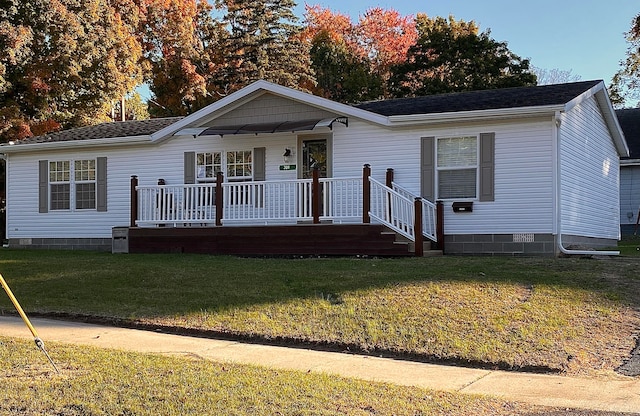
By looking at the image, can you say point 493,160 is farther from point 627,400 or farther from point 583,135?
point 627,400

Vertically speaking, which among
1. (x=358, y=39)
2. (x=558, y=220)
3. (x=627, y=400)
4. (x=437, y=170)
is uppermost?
(x=358, y=39)

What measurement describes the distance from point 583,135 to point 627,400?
11.0m

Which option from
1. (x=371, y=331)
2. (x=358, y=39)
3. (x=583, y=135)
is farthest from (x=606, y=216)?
(x=358, y=39)

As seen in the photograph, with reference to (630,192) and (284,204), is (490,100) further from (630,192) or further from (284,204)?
(630,192)

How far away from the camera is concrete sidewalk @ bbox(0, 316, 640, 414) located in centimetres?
603

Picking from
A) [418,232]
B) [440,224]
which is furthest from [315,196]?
[440,224]

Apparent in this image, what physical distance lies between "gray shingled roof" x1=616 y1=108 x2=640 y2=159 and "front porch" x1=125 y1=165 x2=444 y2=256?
15898 mm

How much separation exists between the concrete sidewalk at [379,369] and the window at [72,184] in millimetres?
9944

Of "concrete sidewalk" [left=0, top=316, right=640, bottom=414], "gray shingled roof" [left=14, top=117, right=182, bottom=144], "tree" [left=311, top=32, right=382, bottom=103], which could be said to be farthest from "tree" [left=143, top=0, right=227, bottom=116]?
"concrete sidewalk" [left=0, top=316, right=640, bottom=414]

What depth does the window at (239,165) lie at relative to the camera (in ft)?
55.6

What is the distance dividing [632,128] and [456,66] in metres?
8.39

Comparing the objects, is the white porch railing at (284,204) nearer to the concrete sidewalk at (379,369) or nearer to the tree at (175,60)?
the concrete sidewalk at (379,369)

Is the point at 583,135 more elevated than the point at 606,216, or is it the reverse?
the point at 583,135

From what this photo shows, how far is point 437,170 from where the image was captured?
14.8 metres
